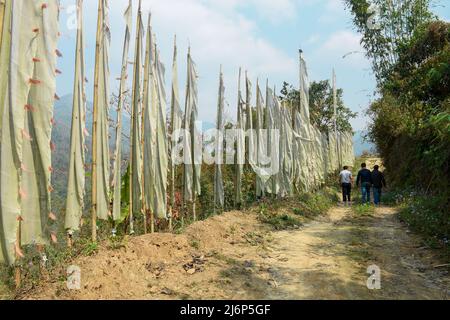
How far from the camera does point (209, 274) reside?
17.8ft

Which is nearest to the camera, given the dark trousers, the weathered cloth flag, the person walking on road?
the weathered cloth flag

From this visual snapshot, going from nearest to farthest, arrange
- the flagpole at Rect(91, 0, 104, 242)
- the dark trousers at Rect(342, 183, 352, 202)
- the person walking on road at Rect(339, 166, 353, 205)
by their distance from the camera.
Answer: the flagpole at Rect(91, 0, 104, 242) → the person walking on road at Rect(339, 166, 353, 205) → the dark trousers at Rect(342, 183, 352, 202)

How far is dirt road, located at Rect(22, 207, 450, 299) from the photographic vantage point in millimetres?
4691

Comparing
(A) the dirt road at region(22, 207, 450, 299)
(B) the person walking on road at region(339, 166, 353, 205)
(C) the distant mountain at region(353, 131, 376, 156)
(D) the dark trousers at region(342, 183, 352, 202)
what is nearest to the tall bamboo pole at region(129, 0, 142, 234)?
(A) the dirt road at region(22, 207, 450, 299)

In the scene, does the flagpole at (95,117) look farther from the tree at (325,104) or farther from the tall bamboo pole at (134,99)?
the tree at (325,104)

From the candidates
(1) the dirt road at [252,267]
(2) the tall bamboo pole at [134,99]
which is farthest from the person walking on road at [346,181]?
(2) the tall bamboo pole at [134,99]

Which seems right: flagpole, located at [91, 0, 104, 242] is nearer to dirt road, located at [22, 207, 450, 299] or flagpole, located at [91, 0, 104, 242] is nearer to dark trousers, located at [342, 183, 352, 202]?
dirt road, located at [22, 207, 450, 299]

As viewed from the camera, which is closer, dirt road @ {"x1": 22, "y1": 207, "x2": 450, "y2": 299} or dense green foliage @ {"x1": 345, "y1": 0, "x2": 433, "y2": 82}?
dirt road @ {"x1": 22, "y1": 207, "x2": 450, "y2": 299}

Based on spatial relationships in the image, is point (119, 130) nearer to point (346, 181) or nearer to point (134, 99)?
point (134, 99)

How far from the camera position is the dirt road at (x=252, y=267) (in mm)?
4691

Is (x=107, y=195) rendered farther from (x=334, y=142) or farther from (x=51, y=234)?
(x=334, y=142)

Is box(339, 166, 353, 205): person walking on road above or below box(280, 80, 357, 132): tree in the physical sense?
below

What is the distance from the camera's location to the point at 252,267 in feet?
19.2
